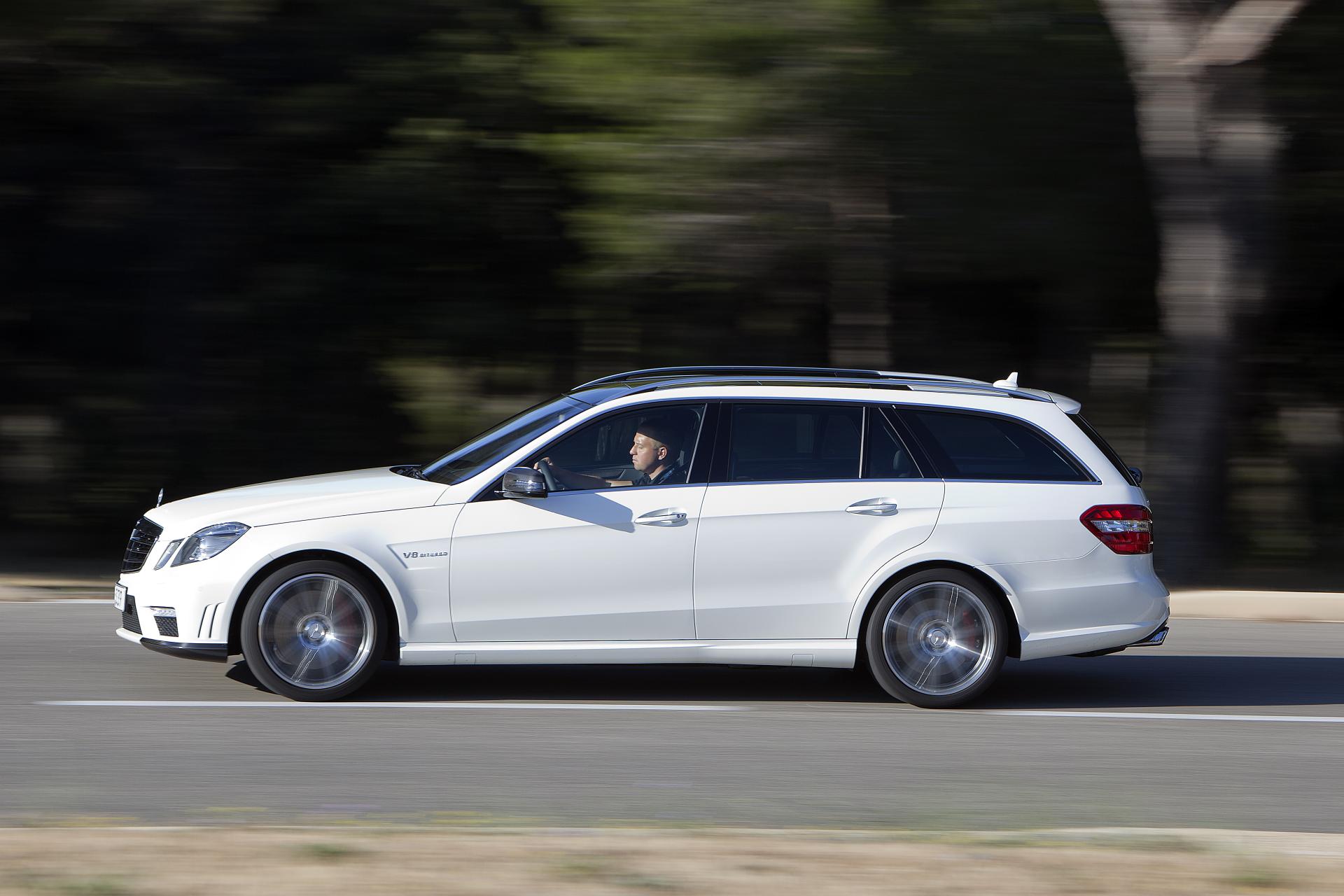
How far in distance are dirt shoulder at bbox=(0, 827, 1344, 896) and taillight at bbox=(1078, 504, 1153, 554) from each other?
235 cm

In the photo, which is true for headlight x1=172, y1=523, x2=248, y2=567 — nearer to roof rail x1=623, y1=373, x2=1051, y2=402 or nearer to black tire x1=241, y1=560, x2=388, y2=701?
black tire x1=241, y1=560, x2=388, y2=701

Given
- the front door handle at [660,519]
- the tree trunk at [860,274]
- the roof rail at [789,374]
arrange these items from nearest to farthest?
the front door handle at [660,519]
the roof rail at [789,374]
the tree trunk at [860,274]

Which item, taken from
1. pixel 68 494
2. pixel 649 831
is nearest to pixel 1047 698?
pixel 649 831

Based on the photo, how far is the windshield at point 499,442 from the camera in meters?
7.65

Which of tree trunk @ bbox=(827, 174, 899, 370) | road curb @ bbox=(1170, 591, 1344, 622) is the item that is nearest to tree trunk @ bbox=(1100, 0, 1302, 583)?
road curb @ bbox=(1170, 591, 1344, 622)

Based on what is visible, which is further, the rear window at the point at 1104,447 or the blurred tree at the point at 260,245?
the blurred tree at the point at 260,245

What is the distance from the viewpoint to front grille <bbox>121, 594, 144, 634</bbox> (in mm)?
7441

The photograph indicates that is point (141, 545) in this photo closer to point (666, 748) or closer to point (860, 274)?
point (666, 748)

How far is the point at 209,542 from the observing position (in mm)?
7293

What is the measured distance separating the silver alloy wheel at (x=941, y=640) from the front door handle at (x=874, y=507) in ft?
1.38

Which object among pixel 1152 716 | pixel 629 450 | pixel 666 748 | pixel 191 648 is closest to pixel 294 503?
pixel 191 648

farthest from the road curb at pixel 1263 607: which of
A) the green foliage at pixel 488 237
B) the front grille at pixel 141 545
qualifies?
the front grille at pixel 141 545

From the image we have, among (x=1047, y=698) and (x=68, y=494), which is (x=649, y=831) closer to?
(x=1047, y=698)

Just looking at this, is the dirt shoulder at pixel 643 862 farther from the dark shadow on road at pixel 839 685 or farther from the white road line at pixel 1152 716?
the dark shadow on road at pixel 839 685
